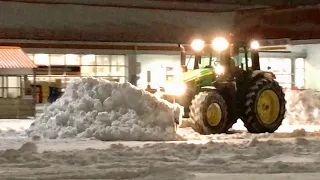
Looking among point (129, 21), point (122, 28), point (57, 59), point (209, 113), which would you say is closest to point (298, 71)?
point (57, 59)

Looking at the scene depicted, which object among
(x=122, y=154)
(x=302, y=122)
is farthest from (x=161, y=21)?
(x=122, y=154)

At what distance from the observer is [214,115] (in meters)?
15.2

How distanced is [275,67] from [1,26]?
15.4m

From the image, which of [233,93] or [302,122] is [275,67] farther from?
[233,93]

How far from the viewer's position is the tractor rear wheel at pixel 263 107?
1537 centimetres

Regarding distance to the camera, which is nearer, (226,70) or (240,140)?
(240,140)

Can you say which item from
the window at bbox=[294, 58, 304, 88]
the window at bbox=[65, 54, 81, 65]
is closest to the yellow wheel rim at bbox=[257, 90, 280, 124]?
the window at bbox=[65, 54, 81, 65]

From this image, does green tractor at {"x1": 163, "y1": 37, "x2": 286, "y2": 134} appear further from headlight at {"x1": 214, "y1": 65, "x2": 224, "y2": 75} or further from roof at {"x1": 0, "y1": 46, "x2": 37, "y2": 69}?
roof at {"x1": 0, "y1": 46, "x2": 37, "y2": 69}

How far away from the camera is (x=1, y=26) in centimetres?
1992

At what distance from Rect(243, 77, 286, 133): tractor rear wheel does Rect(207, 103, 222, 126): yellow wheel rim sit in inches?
27.1

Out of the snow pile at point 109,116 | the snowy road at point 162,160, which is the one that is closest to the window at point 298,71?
the snow pile at point 109,116

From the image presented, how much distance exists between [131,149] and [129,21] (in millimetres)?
10775

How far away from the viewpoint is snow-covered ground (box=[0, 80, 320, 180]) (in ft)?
29.9

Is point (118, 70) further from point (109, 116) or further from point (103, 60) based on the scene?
point (109, 116)
